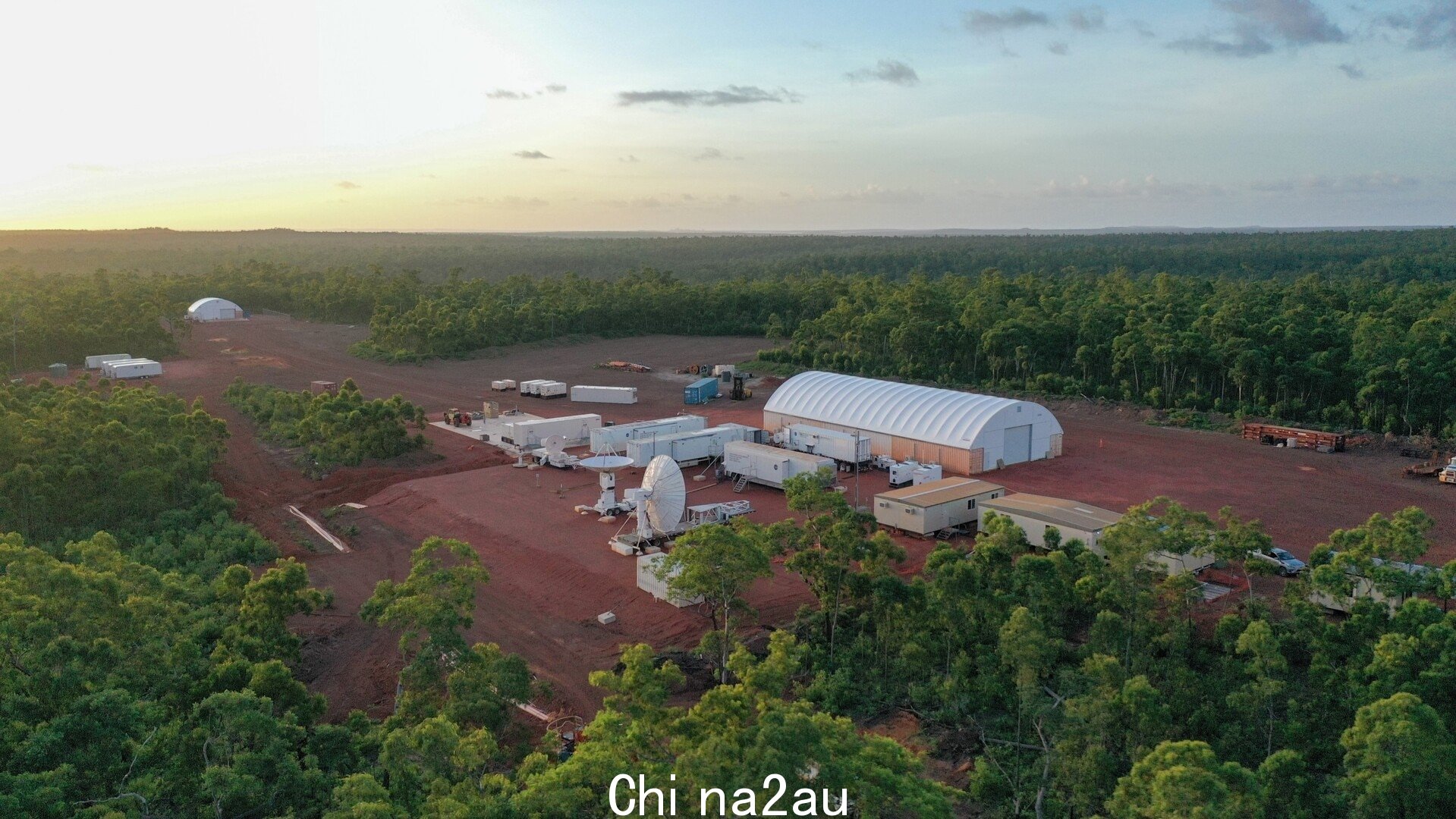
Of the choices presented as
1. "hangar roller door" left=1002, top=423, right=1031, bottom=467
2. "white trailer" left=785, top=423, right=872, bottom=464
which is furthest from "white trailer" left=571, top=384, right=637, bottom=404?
"hangar roller door" left=1002, top=423, right=1031, bottom=467

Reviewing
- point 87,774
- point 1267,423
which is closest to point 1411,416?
point 1267,423

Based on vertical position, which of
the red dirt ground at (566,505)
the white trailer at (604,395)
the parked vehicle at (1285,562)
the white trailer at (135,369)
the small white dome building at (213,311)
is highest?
the small white dome building at (213,311)

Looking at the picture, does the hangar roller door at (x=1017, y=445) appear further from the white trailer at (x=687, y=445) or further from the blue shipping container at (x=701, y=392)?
the blue shipping container at (x=701, y=392)

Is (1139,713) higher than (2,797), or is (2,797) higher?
(2,797)

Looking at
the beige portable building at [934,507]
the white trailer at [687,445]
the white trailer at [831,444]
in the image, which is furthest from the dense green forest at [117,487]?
the white trailer at [831,444]

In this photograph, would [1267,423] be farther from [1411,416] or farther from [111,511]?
[111,511]
